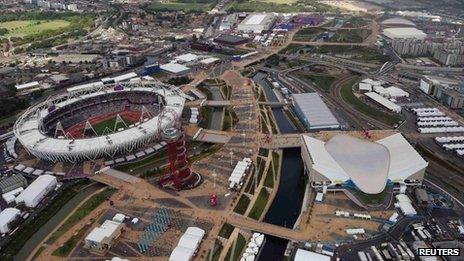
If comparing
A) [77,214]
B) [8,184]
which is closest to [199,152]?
[77,214]

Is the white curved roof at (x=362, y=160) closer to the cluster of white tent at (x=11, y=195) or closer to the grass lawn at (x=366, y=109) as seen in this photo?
the grass lawn at (x=366, y=109)

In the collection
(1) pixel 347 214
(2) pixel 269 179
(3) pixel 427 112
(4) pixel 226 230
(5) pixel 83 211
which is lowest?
(5) pixel 83 211

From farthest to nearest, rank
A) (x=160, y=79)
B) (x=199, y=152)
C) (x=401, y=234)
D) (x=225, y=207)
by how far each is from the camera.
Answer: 1. (x=160, y=79)
2. (x=199, y=152)
3. (x=225, y=207)
4. (x=401, y=234)

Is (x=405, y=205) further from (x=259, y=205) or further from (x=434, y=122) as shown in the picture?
(x=434, y=122)

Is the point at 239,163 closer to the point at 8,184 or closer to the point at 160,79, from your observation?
the point at 8,184

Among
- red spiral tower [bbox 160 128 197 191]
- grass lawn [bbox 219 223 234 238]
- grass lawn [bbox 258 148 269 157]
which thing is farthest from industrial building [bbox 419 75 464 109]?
grass lawn [bbox 219 223 234 238]

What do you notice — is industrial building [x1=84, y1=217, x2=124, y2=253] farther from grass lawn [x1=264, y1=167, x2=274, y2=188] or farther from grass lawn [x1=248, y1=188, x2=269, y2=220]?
grass lawn [x1=264, y1=167, x2=274, y2=188]

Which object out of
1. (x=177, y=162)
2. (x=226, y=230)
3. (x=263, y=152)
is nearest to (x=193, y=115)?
(x=263, y=152)
